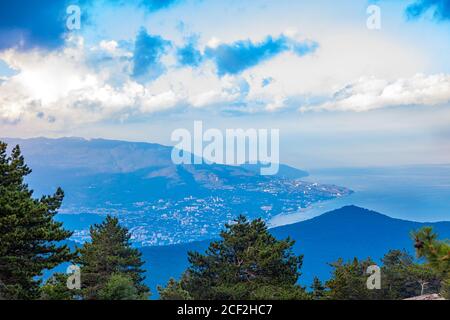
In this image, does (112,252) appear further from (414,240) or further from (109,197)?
(109,197)

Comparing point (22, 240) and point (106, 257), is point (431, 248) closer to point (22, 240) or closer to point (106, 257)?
point (22, 240)

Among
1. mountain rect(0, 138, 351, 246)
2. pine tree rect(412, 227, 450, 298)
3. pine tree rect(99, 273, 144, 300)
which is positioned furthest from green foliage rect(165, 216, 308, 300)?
mountain rect(0, 138, 351, 246)

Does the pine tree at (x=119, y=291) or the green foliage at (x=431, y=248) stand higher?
the green foliage at (x=431, y=248)

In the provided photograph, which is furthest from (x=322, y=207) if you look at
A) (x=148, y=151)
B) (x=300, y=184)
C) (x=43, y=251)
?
(x=148, y=151)

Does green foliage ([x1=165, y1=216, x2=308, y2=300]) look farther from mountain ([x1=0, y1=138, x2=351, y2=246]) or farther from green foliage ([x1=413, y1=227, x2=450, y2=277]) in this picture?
mountain ([x1=0, y1=138, x2=351, y2=246])

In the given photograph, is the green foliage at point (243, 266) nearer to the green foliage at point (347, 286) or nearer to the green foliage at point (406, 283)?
the green foliage at point (347, 286)

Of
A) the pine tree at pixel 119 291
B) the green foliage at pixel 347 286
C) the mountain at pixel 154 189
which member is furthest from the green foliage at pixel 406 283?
the mountain at pixel 154 189

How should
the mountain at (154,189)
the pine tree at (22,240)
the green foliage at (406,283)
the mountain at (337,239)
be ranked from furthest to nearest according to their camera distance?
the mountain at (337,239) → the mountain at (154,189) → the green foliage at (406,283) → the pine tree at (22,240)
